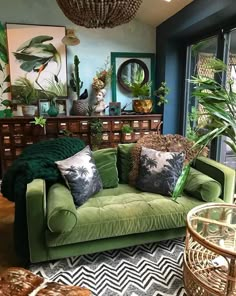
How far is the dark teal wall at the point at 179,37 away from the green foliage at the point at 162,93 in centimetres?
9

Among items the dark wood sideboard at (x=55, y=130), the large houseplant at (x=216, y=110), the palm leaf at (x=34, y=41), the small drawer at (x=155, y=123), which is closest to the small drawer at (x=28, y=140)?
the dark wood sideboard at (x=55, y=130)

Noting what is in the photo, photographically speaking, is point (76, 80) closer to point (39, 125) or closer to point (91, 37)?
point (91, 37)

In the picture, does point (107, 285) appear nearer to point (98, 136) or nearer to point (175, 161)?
point (175, 161)

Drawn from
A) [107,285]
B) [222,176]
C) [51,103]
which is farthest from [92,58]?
[107,285]

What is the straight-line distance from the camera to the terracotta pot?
4041 millimetres

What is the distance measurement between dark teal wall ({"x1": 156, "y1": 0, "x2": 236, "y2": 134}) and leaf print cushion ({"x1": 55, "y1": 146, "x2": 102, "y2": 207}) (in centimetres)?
195

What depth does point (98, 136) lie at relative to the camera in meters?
3.77

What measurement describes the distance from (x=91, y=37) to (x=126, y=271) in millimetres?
3341

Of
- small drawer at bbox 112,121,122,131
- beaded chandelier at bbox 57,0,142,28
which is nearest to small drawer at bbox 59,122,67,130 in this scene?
small drawer at bbox 112,121,122,131

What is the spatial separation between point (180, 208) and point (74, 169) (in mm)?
897

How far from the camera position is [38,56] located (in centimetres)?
383

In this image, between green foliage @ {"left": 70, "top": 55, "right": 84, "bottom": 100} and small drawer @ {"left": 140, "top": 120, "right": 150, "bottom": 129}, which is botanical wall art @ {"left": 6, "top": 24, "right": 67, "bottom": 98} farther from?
small drawer @ {"left": 140, "top": 120, "right": 150, "bottom": 129}

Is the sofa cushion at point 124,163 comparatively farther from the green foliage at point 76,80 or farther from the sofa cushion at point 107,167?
the green foliage at point 76,80

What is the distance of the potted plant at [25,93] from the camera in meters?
3.79
